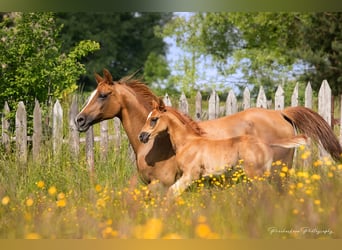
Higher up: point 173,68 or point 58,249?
point 173,68

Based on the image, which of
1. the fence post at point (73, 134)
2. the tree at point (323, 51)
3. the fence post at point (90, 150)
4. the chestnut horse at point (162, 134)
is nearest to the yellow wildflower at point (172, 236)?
the chestnut horse at point (162, 134)

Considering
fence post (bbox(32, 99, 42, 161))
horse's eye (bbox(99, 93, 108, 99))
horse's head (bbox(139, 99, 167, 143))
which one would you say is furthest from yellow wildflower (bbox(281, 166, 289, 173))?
fence post (bbox(32, 99, 42, 161))

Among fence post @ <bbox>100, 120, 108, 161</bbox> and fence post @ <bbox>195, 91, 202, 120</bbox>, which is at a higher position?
fence post @ <bbox>195, 91, 202, 120</bbox>

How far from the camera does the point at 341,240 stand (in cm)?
405

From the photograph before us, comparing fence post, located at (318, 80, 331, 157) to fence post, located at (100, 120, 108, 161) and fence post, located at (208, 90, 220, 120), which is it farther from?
fence post, located at (100, 120, 108, 161)

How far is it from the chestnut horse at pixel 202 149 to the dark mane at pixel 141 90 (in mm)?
334

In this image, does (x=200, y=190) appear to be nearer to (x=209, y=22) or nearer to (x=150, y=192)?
(x=150, y=192)

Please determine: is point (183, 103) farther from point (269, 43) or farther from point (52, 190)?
point (269, 43)

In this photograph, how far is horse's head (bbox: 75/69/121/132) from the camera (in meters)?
4.96

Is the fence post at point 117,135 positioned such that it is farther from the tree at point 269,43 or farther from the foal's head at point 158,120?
the tree at point 269,43

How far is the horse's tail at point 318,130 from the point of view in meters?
5.21

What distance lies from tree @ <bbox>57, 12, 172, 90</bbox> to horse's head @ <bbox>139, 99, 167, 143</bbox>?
13.2ft
